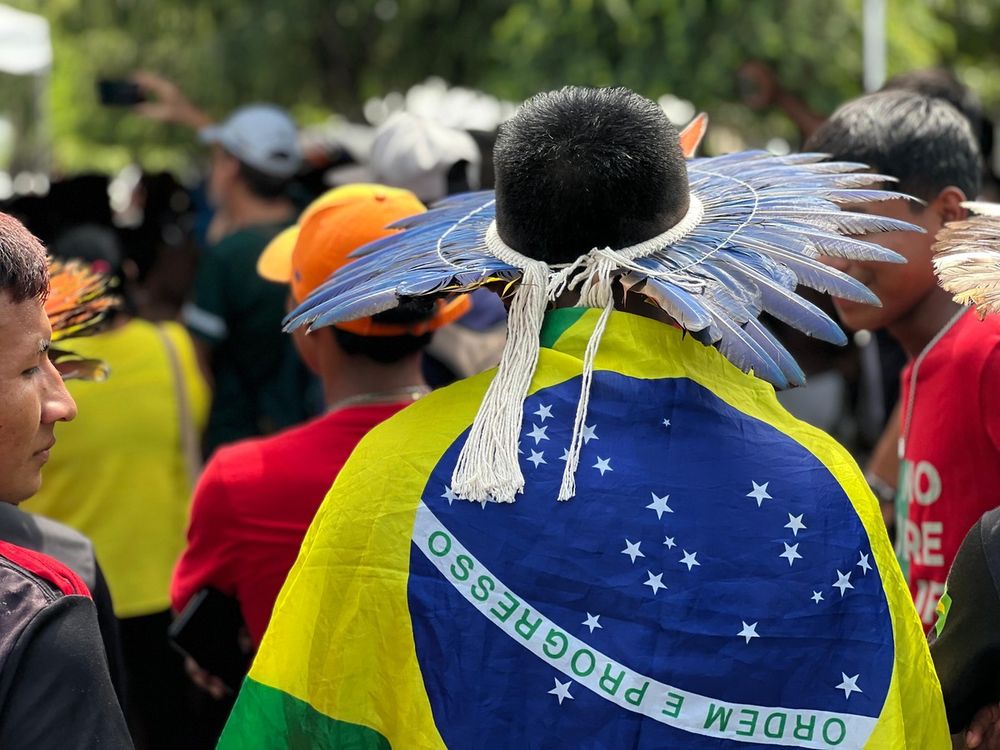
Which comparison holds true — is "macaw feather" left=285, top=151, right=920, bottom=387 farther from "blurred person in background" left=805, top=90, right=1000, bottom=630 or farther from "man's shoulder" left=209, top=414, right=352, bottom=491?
"man's shoulder" left=209, top=414, right=352, bottom=491

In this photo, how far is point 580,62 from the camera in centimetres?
711

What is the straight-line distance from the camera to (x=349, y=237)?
2.74 meters

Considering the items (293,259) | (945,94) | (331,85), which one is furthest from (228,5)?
(293,259)

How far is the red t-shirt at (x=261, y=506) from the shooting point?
2.65 m

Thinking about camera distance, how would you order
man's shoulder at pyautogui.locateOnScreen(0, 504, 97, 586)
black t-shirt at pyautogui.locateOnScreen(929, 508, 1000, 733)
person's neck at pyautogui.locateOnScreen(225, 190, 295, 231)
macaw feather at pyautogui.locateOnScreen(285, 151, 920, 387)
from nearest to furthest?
macaw feather at pyautogui.locateOnScreen(285, 151, 920, 387)
black t-shirt at pyautogui.locateOnScreen(929, 508, 1000, 733)
man's shoulder at pyautogui.locateOnScreen(0, 504, 97, 586)
person's neck at pyautogui.locateOnScreen(225, 190, 295, 231)

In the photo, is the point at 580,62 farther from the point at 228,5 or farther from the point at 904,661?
the point at 904,661

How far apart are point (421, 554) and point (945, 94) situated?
297cm

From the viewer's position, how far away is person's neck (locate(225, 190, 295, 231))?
5.75m

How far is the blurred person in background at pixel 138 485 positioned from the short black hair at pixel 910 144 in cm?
222

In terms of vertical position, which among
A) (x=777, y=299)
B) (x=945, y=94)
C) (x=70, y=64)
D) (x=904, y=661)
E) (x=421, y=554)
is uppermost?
(x=777, y=299)

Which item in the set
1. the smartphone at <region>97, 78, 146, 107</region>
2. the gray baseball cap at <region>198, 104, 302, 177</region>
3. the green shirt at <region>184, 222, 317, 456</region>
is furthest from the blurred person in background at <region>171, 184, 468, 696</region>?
the smartphone at <region>97, 78, 146, 107</region>

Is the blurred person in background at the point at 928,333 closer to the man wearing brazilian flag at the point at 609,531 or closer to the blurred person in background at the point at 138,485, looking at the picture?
the man wearing brazilian flag at the point at 609,531

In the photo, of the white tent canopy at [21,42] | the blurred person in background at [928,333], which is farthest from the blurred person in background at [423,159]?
the white tent canopy at [21,42]

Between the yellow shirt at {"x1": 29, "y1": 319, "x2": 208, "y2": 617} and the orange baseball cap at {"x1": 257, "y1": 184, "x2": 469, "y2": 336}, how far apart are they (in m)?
1.37
